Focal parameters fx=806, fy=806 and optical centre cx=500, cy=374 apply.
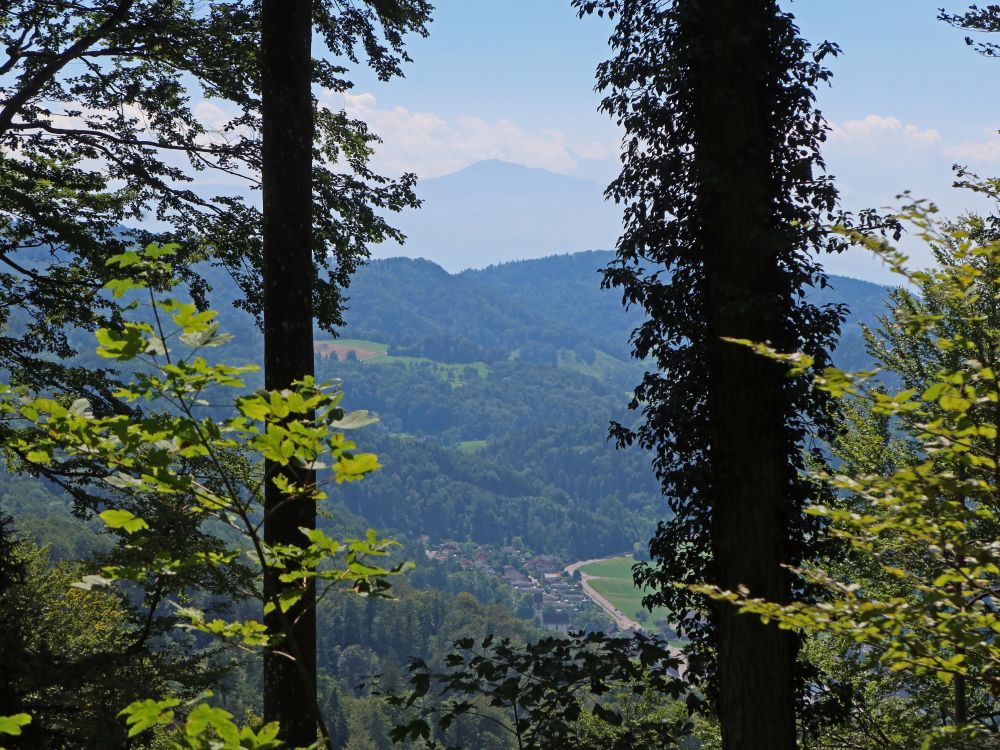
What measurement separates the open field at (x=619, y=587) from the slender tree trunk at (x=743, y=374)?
118 metres

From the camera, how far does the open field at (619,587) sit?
127 metres

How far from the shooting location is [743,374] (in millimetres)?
5039

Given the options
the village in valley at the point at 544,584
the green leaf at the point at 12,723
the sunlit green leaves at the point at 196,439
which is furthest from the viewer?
the village in valley at the point at 544,584

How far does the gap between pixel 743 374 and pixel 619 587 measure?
14712 cm

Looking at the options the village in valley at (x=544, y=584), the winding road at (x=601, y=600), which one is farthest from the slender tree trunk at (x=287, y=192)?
the village in valley at (x=544, y=584)

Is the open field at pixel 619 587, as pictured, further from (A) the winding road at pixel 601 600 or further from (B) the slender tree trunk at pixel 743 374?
(B) the slender tree trunk at pixel 743 374

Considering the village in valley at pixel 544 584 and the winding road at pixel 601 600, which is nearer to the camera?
the winding road at pixel 601 600

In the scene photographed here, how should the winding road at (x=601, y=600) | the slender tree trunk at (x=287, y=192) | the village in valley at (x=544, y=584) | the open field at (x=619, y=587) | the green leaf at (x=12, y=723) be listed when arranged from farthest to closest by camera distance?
the open field at (x=619, y=587) < the village in valley at (x=544, y=584) < the winding road at (x=601, y=600) < the slender tree trunk at (x=287, y=192) < the green leaf at (x=12, y=723)

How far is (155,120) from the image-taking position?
7.55m

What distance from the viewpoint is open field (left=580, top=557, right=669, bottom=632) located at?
127031 mm

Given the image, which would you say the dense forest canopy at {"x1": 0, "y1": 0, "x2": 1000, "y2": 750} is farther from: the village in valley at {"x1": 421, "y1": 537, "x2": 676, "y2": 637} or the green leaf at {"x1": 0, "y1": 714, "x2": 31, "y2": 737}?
the village in valley at {"x1": 421, "y1": 537, "x2": 676, "y2": 637}

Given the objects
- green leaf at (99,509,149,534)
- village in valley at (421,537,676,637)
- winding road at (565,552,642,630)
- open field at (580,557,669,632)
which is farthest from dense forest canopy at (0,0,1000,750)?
open field at (580,557,669,632)

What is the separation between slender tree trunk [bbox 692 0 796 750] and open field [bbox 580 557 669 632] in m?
118

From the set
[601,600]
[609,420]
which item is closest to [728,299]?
[609,420]
